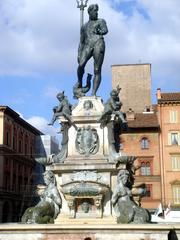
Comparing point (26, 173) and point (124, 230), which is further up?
point (26, 173)

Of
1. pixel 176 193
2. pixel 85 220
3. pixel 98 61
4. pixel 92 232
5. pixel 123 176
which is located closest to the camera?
pixel 92 232

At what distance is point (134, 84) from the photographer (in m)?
77.4

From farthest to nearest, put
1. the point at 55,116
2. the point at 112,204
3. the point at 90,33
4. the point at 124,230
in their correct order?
1. the point at 90,33
2. the point at 55,116
3. the point at 112,204
4. the point at 124,230

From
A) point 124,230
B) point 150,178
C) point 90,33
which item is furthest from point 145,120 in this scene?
point 124,230

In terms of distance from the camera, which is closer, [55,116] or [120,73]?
[55,116]

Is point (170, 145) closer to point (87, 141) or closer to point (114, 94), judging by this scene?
point (114, 94)

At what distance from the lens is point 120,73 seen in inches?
3110

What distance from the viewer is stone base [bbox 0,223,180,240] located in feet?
38.4

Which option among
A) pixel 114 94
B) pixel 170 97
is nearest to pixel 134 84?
pixel 170 97

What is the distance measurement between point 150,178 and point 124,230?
155 ft

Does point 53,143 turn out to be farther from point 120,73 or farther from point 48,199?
point 48,199

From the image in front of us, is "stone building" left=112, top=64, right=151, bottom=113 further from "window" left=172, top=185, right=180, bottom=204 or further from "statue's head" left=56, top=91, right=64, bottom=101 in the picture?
"statue's head" left=56, top=91, right=64, bottom=101

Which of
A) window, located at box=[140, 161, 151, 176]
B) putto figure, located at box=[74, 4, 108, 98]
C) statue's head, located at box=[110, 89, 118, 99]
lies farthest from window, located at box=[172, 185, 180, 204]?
statue's head, located at box=[110, 89, 118, 99]

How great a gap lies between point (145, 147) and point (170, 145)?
130 inches
